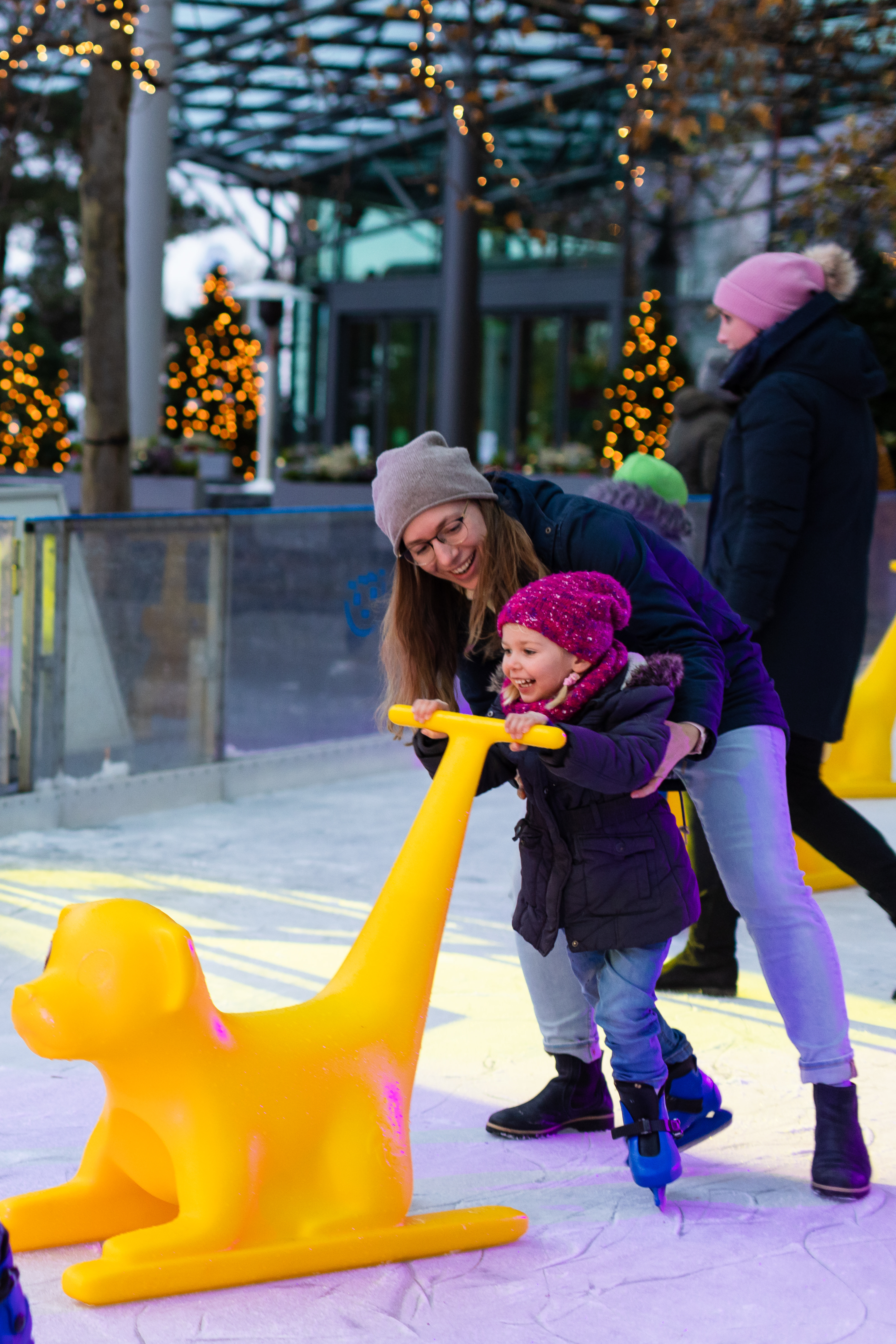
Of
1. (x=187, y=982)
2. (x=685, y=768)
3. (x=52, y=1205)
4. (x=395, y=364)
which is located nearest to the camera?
(x=187, y=982)

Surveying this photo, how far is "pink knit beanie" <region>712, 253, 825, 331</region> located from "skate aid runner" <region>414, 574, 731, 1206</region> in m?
1.35

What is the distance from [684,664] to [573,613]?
27 cm

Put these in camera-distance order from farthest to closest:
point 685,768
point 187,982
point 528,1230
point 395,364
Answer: point 395,364 < point 685,768 < point 528,1230 < point 187,982

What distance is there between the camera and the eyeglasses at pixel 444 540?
2434mm

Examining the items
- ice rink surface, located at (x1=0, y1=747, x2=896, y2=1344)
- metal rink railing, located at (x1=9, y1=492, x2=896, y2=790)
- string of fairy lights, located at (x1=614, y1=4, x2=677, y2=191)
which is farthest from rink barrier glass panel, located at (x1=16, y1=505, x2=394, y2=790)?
string of fairy lights, located at (x1=614, y1=4, x2=677, y2=191)

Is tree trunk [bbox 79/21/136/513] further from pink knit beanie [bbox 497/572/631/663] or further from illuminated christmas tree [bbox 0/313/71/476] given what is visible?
illuminated christmas tree [bbox 0/313/71/476]

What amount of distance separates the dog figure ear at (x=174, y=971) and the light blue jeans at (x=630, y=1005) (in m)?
0.69

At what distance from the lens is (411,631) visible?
2.62m

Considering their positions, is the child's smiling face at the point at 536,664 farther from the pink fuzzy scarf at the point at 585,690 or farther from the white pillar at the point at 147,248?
the white pillar at the point at 147,248

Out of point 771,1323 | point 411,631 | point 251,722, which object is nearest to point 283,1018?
point 411,631

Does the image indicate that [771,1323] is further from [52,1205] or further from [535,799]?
[52,1205]

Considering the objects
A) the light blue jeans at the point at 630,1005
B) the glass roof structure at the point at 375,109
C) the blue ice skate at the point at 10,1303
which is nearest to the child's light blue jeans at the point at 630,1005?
the light blue jeans at the point at 630,1005

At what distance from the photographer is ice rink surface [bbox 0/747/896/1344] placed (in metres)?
2.19

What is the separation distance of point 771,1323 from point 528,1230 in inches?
18.3
